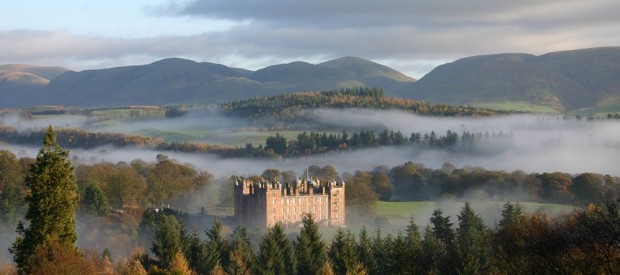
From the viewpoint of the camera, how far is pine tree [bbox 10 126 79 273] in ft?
217

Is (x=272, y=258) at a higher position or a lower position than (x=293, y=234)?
higher

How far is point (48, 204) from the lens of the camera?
66250 millimetres

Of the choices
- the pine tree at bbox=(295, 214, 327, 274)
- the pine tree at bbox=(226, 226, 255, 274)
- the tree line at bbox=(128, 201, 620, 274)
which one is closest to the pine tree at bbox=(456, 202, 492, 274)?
the tree line at bbox=(128, 201, 620, 274)

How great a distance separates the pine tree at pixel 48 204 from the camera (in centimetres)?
6625

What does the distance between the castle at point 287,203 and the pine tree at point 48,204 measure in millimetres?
92467

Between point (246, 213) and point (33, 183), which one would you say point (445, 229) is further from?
point (33, 183)

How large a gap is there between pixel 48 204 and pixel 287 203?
9896 cm

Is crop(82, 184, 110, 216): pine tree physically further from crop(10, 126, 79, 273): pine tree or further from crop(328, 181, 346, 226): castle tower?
crop(10, 126, 79, 273): pine tree

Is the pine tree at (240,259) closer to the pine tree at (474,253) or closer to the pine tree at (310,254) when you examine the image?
the pine tree at (310,254)

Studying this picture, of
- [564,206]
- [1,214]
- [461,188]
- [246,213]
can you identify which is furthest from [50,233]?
[461,188]

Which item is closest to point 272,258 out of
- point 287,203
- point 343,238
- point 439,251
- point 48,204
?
point 343,238

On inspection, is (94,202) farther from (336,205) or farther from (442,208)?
(442,208)

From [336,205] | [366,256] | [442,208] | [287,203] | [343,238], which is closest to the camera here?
[366,256]

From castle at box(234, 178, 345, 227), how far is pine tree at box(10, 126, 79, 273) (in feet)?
303
